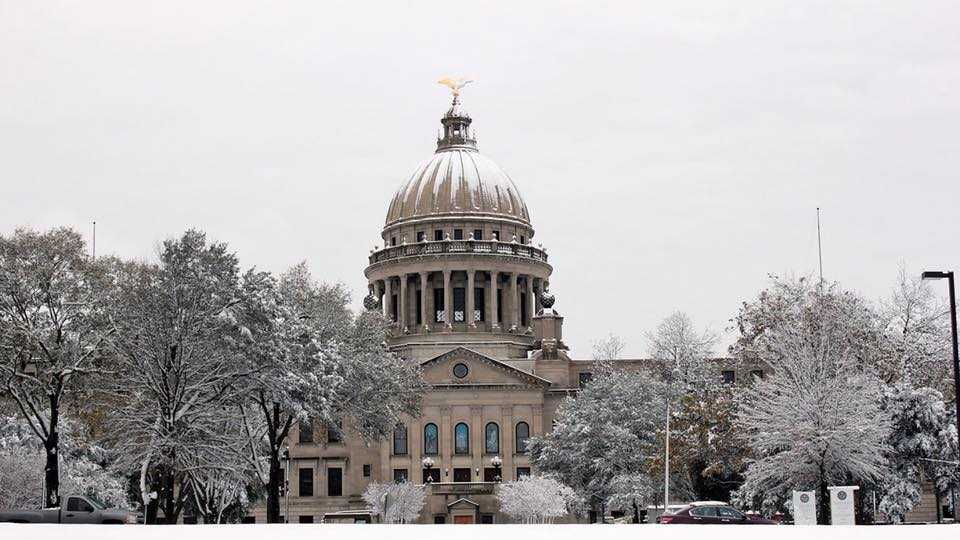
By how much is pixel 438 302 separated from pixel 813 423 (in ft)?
259

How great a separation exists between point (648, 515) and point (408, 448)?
107 ft

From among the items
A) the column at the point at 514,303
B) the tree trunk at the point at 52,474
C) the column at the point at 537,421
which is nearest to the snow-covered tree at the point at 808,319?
the tree trunk at the point at 52,474

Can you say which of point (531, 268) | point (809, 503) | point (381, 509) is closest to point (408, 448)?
point (381, 509)

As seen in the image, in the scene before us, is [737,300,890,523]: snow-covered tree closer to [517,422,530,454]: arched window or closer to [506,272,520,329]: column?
[517,422,530,454]: arched window

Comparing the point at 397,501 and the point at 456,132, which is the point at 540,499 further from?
the point at 456,132

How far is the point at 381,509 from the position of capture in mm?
106125

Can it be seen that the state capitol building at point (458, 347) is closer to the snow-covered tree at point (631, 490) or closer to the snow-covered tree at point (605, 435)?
the snow-covered tree at point (605, 435)

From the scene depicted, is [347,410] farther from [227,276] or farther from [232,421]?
[227,276]

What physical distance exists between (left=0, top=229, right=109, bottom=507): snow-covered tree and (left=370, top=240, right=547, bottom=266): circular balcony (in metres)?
78.0

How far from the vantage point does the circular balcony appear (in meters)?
134

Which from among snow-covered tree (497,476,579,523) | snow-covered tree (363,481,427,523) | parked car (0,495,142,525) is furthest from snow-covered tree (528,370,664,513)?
parked car (0,495,142,525)

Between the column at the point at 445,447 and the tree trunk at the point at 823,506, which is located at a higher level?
the column at the point at 445,447

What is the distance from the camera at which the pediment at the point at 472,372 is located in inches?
4791
